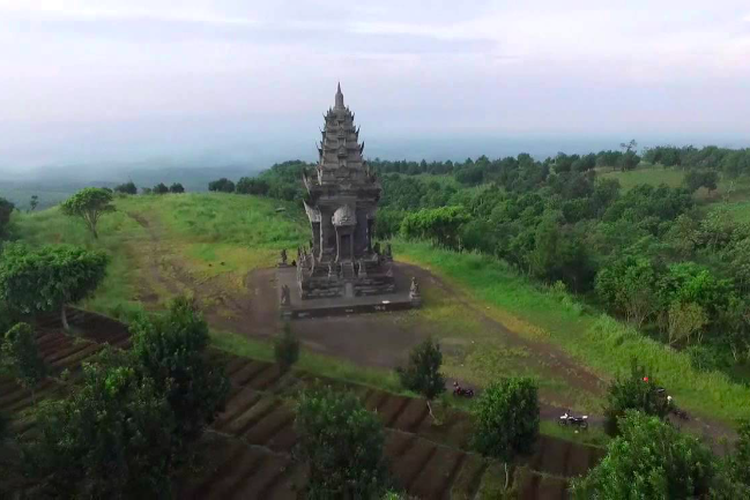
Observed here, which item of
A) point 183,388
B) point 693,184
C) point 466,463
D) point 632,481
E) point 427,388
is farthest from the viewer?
point 693,184

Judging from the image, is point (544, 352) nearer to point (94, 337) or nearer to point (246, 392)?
point (246, 392)

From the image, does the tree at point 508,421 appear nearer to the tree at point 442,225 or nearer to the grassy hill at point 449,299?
the grassy hill at point 449,299

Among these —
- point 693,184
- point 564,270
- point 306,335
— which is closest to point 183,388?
point 306,335

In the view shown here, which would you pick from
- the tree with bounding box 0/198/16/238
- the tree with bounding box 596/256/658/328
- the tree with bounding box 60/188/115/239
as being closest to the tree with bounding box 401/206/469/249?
the tree with bounding box 596/256/658/328

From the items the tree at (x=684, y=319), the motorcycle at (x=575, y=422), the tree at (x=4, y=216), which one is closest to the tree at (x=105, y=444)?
the motorcycle at (x=575, y=422)

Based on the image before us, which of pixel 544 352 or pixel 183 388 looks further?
pixel 544 352

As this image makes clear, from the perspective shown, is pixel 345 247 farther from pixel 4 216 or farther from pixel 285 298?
pixel 4 216

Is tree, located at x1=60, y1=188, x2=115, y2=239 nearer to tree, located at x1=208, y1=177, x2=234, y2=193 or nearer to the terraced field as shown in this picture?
the terraced field

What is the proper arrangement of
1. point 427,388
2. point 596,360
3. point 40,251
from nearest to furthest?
point 427,388 → point 596,360 → point 40,251
